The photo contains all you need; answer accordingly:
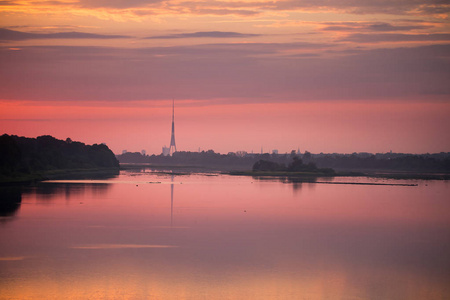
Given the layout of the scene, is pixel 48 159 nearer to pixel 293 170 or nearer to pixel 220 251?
pixel 293 170

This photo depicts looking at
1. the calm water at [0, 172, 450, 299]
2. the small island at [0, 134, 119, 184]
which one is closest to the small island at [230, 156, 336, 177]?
the small island at [0, 134, 119, 184]

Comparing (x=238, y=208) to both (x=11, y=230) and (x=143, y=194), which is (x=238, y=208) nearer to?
(x=143, y=194)

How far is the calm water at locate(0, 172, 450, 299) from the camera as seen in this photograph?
989 inches

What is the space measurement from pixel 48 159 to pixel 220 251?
10866 cm

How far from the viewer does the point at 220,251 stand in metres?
33.5

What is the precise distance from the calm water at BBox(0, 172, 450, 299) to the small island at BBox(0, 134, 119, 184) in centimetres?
3632

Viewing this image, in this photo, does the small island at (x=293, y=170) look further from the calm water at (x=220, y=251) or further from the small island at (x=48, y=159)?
the calm water at (x=220, y=251)

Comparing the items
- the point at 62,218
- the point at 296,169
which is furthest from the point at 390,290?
the point at 296,169

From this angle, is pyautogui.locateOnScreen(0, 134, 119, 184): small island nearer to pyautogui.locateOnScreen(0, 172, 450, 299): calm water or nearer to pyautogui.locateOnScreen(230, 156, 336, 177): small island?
pyautogui.locateOnScreen(0, 172, 450, 299): calm water

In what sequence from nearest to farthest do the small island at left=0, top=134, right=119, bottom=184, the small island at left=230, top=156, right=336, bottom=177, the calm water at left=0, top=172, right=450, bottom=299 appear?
the calm water at left=0, top=172, right=450, bottom=299, the small island at left=0, top=134, right=119, bottom=184, the small island at left=230, top=156, right=336, bottom=177

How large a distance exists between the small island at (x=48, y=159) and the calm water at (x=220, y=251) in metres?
36.3

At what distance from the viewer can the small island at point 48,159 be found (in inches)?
3740

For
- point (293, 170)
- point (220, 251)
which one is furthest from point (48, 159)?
point (220, 251)

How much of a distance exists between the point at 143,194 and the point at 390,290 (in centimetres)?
5063
